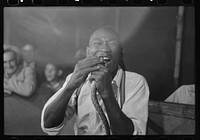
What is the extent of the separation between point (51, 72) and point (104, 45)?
357mm

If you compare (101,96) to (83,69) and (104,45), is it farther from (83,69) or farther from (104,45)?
(104,45)

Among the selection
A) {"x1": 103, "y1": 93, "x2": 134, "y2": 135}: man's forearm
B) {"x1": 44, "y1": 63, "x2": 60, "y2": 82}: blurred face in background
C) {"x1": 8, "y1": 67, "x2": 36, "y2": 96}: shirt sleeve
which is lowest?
{"x1": 103, "y1": 93, "x2": 134, "y2": 135}: man's forearm

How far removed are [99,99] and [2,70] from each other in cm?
61

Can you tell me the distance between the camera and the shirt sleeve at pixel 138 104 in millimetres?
1933

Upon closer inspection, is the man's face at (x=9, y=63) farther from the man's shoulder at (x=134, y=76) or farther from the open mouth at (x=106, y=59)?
the man's shoulder at (x=134, y=76)

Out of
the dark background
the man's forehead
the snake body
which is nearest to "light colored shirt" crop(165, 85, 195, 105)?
the dark background

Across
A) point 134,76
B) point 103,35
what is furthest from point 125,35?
point 134,76

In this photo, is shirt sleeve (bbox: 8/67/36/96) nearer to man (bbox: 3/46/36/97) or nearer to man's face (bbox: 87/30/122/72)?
man (bbox: 3/46/36/97)

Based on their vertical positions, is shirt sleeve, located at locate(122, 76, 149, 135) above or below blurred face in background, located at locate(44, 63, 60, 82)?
below

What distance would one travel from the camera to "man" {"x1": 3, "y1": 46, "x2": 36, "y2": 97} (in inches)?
76.9

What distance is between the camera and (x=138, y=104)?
194cm

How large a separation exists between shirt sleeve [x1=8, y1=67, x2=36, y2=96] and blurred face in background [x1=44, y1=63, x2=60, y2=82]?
79 millimetres

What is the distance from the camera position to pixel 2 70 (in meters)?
1.96
